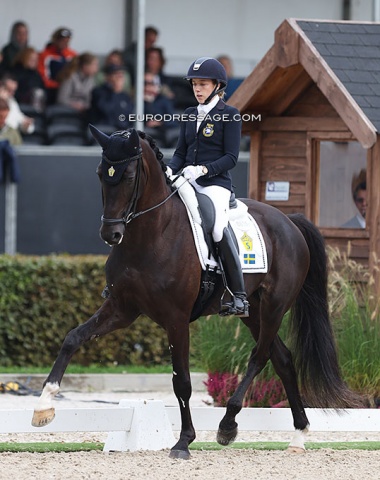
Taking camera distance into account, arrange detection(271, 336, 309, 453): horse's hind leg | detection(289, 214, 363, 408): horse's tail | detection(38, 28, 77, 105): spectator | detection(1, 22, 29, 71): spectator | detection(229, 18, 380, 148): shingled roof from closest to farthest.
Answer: detection(271, 336, 309, 453): horse's hind leg
detection(289, 214, 363, 408): horse's tail
detection(229, 18, 380, 148): shingled roof
detection(1, 22, 29, 71): spectator
detection(38, 28, 77, 105): spectator

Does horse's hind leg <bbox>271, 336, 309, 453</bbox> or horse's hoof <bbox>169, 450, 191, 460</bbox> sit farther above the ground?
horse's hind leg <bbox>271, 336, 309, 453</bbox>

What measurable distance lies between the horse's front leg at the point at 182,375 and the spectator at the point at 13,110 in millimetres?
8619

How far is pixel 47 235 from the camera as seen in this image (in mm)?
15719

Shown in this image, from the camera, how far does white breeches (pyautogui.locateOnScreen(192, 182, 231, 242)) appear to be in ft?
25.3

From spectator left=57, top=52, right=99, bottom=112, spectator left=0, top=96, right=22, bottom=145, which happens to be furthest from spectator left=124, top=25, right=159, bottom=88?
spectator left=0, top=96, right=22, bottom=145

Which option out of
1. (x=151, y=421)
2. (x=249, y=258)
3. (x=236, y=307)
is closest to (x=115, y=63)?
(x=249, y=258)

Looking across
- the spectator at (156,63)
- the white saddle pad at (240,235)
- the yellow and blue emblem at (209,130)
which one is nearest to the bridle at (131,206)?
the white saddle pad at (240,235)

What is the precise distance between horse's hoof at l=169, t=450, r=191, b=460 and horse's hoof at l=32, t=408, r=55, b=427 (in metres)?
0.83

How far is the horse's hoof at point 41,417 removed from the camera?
6977mm

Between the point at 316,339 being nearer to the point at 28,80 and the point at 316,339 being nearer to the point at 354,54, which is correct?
the point at 354,54

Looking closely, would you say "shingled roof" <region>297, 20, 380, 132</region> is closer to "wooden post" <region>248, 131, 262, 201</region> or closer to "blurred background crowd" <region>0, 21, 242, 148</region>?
"wooden post" <region>248, 131, 262, 201</region>

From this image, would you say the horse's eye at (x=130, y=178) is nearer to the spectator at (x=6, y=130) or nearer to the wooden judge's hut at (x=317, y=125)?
the wooden judge's hut at (x=317, y=125)

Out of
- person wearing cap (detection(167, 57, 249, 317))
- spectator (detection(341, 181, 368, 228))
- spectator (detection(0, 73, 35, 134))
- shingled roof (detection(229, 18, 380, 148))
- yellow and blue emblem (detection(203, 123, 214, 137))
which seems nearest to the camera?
person wearing cap (detection(167, 57, 249, 317))

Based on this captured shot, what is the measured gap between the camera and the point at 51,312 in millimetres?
13094
